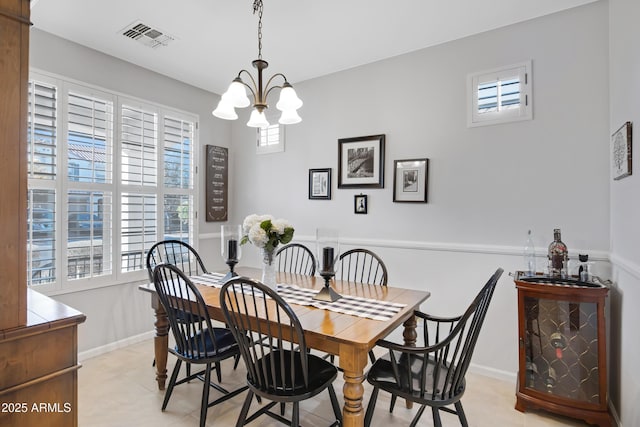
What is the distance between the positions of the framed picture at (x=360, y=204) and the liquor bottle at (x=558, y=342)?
5.83ft

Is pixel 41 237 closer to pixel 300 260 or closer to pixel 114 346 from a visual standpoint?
pixel 114 346

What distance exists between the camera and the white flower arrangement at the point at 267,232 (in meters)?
2.09

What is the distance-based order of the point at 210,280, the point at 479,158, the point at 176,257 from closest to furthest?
the point at 210,280 → the point at 479,158 → the point at 176,257

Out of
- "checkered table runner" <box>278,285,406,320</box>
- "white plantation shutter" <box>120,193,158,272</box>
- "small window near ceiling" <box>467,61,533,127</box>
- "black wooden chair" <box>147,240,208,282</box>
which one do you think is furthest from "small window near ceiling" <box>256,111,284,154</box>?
"checkered table runner" <box>278,285,406,320</box>

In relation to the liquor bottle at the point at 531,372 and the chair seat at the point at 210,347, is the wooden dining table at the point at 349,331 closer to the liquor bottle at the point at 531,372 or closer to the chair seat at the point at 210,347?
the chair seat at the point at 210,347

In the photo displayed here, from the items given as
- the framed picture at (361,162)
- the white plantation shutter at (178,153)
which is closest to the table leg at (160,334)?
the white plantation shutter at (178,153)

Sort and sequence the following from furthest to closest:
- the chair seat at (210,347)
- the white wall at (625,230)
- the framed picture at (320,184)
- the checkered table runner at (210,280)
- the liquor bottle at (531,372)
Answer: the framed picture at (320,184)
the checkered table runner at (210,280)
the liquor bottle at (531,372)
the chair seat at (210,347)
the white wall at (625,230)

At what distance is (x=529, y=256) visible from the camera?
2.48 metres

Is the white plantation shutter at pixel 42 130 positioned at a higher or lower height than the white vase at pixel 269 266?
higher

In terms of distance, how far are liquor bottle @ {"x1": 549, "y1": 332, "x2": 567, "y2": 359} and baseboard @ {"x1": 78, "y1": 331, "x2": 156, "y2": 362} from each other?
2995 mm

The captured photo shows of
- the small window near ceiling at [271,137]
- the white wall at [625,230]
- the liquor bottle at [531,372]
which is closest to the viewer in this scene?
the white wall at [625,230]

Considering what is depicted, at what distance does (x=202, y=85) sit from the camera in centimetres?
388

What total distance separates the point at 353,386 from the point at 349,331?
228mm

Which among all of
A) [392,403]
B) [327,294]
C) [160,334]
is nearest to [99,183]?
[160,334]
